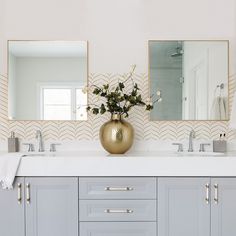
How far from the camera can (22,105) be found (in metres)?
2.69

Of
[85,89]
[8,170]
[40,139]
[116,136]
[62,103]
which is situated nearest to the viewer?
[8,170]

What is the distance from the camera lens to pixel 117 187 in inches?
86.0

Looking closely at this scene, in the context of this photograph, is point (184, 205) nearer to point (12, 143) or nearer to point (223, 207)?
point (223, 207)

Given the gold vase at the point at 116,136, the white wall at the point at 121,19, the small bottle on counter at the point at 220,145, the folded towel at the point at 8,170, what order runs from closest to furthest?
the folded towel at the point at 8,170
the gold vase at the point at 116,136
the small bottle on counter at the point at 220,145
the white wall at the point at 121,19

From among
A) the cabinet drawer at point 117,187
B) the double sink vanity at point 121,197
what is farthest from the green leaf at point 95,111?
the cabinet drawer at point 117,187

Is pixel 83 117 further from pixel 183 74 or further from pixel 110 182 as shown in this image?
pixel 183 74

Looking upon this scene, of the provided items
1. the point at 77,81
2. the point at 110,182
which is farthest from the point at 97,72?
the point at 110,182

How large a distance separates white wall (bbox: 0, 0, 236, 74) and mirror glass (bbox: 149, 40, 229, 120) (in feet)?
0.38

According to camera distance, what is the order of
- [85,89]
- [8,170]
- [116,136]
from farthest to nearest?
[85,89]
[116,136]
[8,170]

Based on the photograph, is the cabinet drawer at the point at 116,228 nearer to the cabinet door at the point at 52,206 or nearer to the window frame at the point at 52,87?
the cabinet door at the point at 52,206

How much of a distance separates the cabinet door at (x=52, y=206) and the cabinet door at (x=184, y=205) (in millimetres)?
575

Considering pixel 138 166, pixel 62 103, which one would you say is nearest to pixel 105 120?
pixel 62 103

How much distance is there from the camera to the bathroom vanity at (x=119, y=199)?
216 centimetres

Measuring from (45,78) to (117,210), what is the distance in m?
1.22
